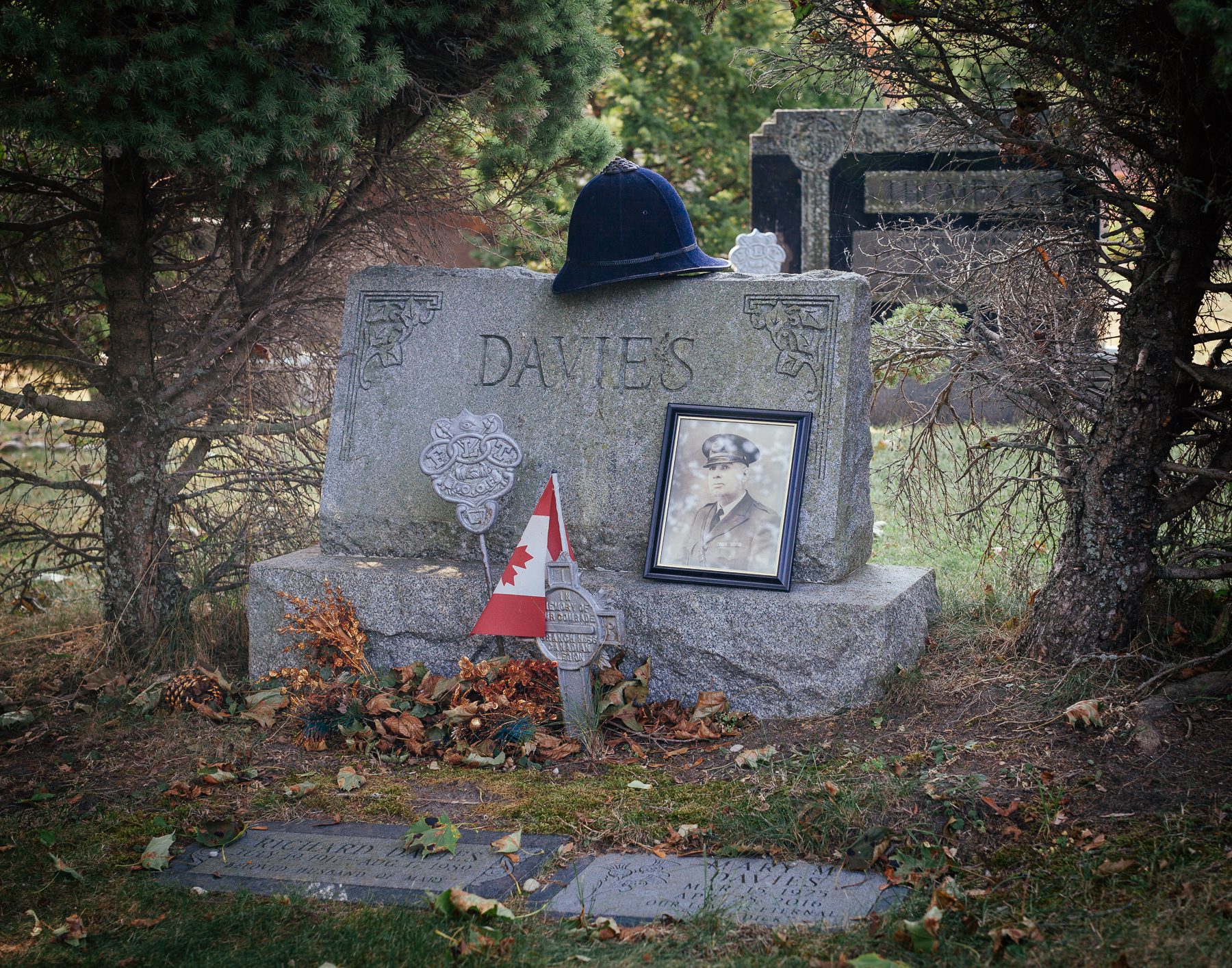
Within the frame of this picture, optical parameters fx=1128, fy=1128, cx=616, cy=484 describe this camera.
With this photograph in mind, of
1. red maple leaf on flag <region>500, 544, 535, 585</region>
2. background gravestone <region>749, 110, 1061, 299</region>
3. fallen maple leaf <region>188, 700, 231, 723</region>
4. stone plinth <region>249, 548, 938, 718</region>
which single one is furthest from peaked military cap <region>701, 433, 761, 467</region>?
background gravestone <region>749, 110, 1061, 299</region>

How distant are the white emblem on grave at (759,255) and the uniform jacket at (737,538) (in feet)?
5.77

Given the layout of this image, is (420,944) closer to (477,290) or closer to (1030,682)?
(1030,682)

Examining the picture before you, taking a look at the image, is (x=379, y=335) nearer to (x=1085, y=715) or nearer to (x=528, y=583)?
(x=528, y=583)

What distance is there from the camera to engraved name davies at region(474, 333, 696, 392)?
15.8 feet

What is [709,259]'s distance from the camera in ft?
16.3

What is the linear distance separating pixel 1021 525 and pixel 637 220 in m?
3.57

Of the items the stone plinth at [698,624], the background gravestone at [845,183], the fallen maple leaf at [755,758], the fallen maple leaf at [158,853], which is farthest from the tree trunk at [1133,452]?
the background gravestone at [845,183]

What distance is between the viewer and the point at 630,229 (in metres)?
4.79

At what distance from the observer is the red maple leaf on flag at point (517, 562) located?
168 inches

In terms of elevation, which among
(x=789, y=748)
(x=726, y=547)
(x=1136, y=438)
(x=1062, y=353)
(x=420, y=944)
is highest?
(x=1062, y=353)

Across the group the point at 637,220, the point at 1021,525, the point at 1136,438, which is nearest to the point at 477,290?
the point at 637,220

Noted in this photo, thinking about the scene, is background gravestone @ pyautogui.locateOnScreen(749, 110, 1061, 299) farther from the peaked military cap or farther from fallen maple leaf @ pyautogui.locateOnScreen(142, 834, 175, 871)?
fallen maple leaf @ pyautogui.locateOnScreen(142, 834, 175, 871)

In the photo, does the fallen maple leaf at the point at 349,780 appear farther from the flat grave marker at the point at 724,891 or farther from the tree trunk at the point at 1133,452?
the tree trunk at the point at 1133,452

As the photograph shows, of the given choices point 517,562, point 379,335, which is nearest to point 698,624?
point 517,562
